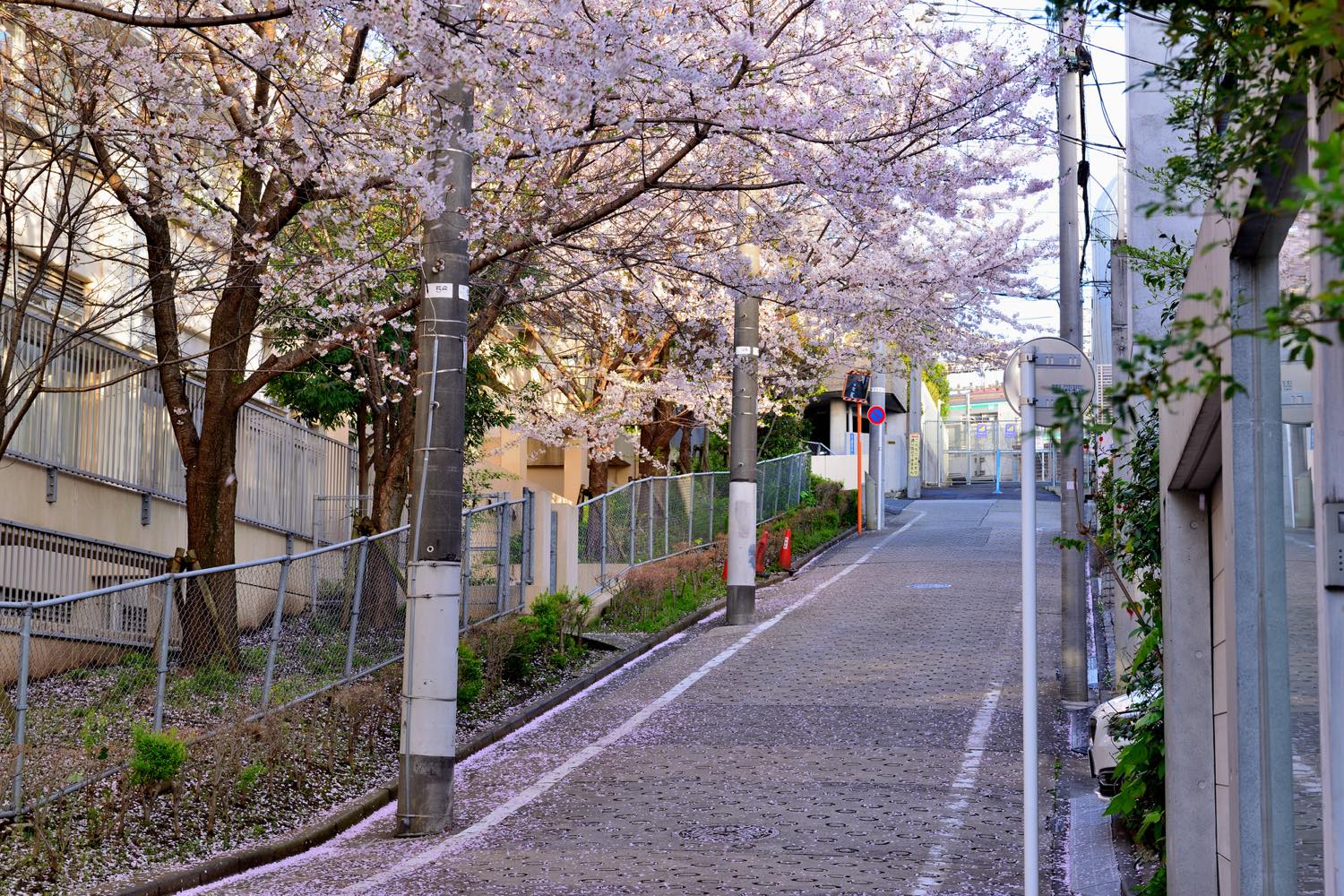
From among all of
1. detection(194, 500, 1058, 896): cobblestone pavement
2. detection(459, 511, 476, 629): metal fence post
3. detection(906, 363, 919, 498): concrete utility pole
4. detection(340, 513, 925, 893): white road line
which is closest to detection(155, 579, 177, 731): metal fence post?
detection(194, 500, 1058, 896): cobblestone pavement

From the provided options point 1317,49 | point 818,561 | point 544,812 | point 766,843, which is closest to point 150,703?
point 544,812

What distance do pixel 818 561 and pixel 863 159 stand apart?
1732 cm

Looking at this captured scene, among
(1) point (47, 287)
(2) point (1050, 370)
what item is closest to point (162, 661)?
(2) point (1050, 370)

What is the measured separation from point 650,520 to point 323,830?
13.8 m

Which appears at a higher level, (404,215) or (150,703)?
(404,215)

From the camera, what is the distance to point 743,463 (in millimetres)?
20266

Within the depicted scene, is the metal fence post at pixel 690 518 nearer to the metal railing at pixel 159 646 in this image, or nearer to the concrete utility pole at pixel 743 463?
the concrete utility pole at pixel 743 463

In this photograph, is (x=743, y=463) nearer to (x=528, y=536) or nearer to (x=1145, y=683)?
(x=528, y=536)

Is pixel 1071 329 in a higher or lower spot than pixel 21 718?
higher

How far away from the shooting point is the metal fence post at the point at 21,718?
330 inches

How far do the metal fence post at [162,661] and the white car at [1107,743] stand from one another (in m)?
6.56

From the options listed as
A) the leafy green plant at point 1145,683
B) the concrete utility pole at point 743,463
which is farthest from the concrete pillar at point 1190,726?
the concrete utility pole at point 743,463

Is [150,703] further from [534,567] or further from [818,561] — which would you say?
[818,561]

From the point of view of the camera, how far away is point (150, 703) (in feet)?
33.7
